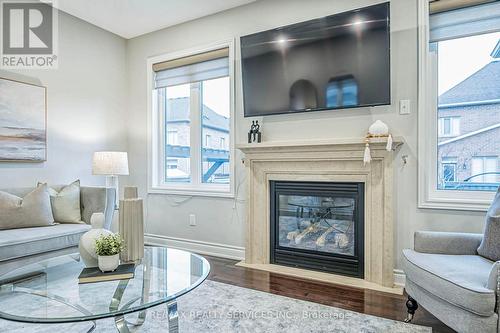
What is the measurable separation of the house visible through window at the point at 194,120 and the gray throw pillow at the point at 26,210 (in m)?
1.35

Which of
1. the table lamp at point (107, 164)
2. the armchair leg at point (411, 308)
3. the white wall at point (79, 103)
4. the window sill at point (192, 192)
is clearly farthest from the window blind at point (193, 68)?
the armchair leg at point (411, 308)

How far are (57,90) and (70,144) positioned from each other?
594 millimetres

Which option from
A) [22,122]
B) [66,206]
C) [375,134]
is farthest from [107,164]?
[375,134]

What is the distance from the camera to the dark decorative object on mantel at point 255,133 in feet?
10.0

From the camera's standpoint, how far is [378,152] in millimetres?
2461

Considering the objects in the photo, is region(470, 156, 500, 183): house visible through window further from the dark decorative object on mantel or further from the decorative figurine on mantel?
the dark decorative object on mantel

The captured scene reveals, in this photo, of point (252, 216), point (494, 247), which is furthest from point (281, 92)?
point (494, 247)

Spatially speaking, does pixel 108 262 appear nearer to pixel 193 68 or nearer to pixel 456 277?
pixel 456 277

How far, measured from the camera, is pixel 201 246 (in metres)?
3.44

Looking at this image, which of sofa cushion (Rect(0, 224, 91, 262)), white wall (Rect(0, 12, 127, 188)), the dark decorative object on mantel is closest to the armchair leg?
the dark decorative object on mantel

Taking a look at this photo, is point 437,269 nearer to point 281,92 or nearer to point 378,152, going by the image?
point 378,152

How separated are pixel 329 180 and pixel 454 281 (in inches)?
52.1

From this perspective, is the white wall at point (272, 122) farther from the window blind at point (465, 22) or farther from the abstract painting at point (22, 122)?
the abstract painting at point (22, 122)

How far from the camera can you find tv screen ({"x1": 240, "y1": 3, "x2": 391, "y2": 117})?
2.47 m
